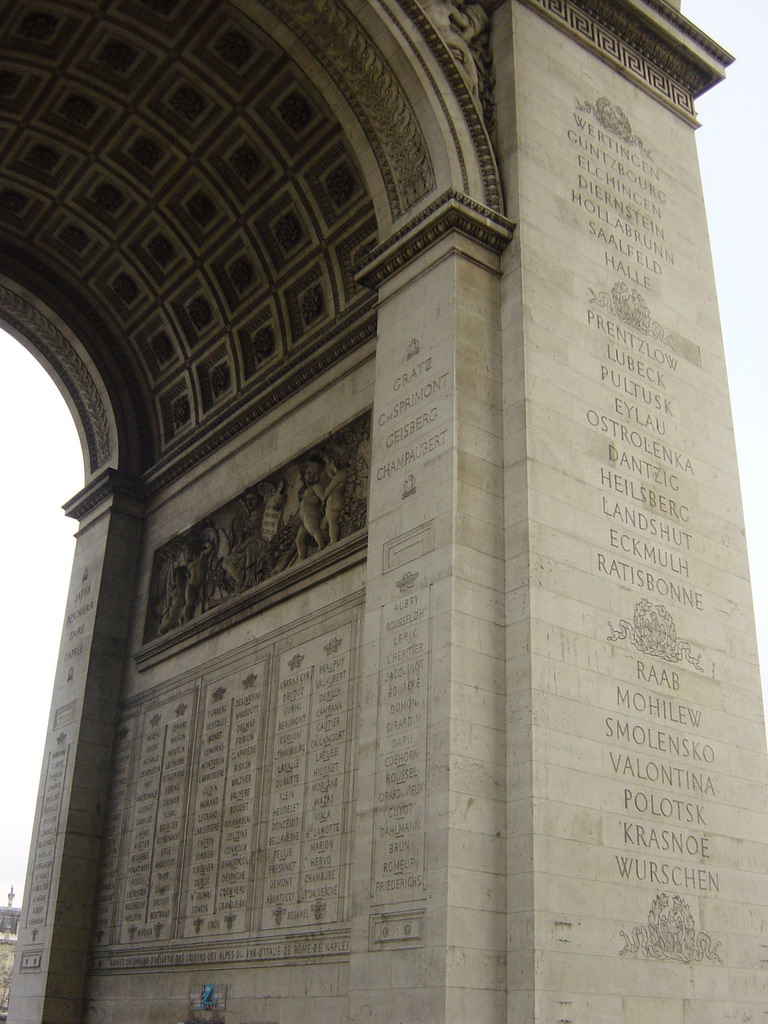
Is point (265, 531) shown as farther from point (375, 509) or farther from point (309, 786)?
point (375, 509)

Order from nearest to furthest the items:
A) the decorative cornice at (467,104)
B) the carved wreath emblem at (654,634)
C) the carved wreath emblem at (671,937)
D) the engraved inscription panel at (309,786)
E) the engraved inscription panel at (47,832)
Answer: the carved wreath emblem at (671,937), the carved wreath emblem at (654,634), the engraved inscription panel at (309,786), the decorative cornice at (467,104), the engraved inscription panel at (47,832)

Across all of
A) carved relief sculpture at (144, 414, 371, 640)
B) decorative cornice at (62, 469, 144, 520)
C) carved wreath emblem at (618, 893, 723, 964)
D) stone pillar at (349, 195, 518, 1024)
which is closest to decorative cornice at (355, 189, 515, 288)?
stone pillar at (349, 195, 518, 1024)

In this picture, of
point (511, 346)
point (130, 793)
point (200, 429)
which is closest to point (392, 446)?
point (511, 346)

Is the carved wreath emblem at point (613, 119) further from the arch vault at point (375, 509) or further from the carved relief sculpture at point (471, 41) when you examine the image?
the carved relief sculpture at point (471, 41)

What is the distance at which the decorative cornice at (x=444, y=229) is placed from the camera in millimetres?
14453

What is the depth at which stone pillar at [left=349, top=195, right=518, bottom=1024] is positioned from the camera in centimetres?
1120

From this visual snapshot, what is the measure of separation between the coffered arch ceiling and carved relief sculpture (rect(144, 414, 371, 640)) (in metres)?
1.44

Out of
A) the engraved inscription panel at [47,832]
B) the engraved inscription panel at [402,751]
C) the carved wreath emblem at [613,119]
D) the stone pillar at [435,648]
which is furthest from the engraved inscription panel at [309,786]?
the carved wreath emblem at [613,119]

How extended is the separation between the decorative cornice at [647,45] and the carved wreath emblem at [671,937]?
12044mm

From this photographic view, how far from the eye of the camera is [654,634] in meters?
13.7

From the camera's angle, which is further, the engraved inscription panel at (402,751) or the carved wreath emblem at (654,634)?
the carved wreath emblem at (654,634)

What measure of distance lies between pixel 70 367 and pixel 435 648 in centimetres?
1364

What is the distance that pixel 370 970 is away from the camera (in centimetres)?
1166

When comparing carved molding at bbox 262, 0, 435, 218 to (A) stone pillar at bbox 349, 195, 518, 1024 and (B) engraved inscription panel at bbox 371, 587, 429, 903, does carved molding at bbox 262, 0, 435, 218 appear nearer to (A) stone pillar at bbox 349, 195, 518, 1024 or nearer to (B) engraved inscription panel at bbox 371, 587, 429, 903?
(A) stone pillar at bbox 349, 195, 518, 1024
